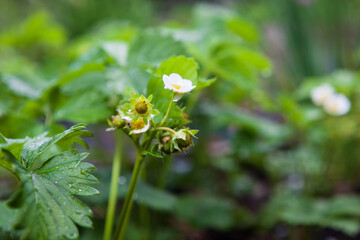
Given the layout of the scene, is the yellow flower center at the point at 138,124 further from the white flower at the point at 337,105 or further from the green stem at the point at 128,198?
the white flower at the point at 337,105

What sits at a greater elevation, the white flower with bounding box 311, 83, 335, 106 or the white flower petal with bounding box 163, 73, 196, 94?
the white flower with bounding box 311, 83, 335, 106

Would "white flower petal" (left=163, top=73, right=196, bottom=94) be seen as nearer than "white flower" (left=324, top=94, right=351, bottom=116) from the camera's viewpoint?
Yes

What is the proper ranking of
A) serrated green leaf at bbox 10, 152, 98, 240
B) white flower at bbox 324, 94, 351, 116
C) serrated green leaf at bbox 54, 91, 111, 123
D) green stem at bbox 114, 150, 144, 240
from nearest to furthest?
serrated green leaf at bbox 10, 152, 98, 240, green stem at bbox 114, 150, 144, 240, serrated green leaf at bbox 54, 91, 111, 123, white flower at bbox 324, 94, 351, 116

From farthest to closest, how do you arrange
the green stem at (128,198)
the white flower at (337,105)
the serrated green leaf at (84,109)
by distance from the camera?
the white flower at (337,105) → the serrated green leaf at (84,109) → the green stem at (128,198)

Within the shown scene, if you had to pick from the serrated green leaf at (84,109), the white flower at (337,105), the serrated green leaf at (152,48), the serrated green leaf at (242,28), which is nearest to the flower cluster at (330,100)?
the white flower at (337,105)

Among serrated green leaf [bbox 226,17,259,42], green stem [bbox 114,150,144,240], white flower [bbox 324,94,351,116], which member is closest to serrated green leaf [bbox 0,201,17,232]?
green stem [bbox 114,150,144,240]

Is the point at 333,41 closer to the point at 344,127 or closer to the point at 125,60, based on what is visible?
the point at 344,127

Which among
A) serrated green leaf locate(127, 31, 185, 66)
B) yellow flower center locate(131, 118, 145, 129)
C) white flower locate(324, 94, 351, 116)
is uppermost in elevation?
white flower locate(324, 94, 351, 116)

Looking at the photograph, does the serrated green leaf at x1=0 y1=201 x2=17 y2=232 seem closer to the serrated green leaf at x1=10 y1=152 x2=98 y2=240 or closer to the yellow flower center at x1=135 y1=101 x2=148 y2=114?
the serrated green leaf at x1=10 y1=152 x2=98 y2=240
